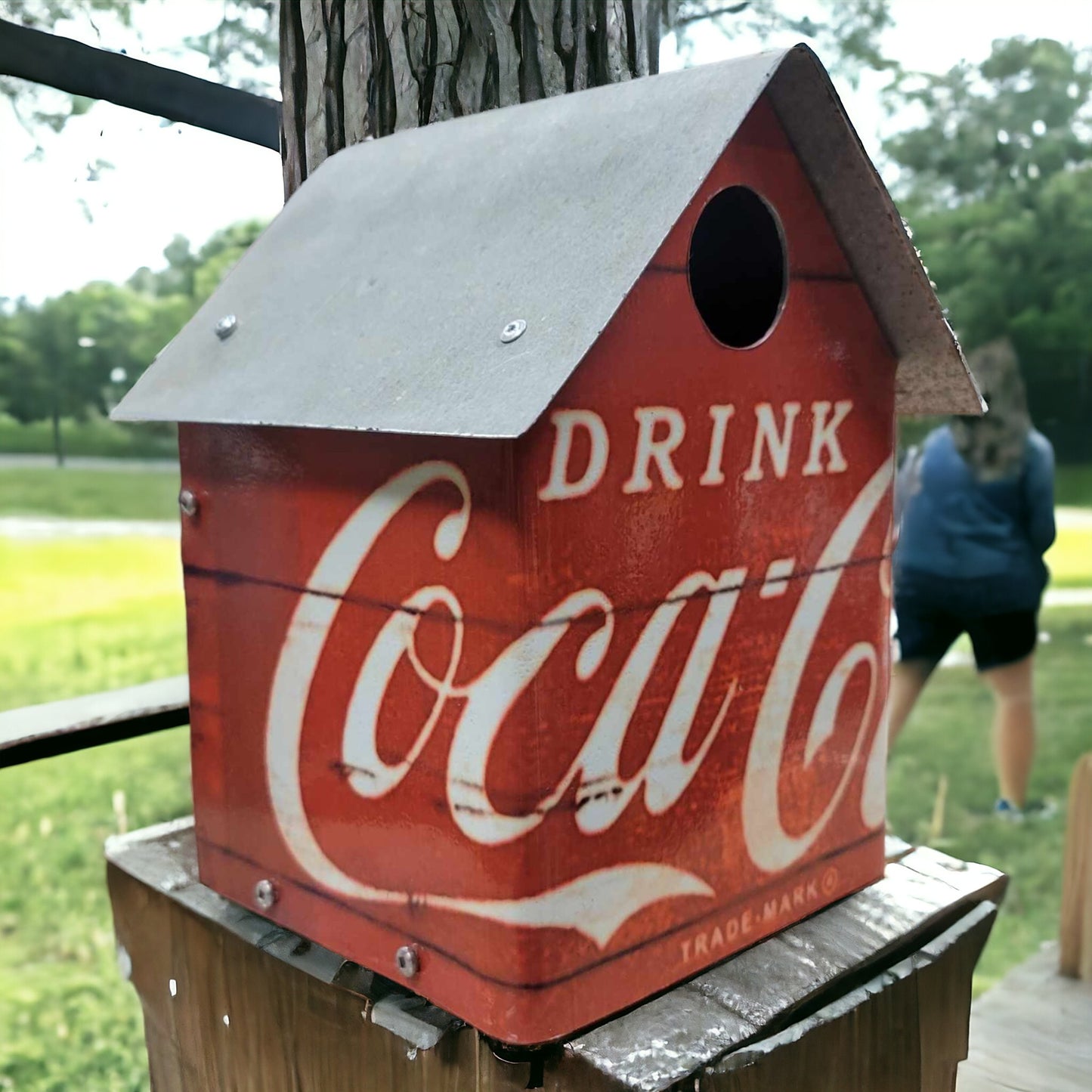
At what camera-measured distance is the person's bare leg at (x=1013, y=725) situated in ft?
13.3

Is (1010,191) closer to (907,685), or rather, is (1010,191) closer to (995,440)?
(995,440)

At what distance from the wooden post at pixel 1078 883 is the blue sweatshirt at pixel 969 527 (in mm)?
1416

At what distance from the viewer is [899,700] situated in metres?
3.78

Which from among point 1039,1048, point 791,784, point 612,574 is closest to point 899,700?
point 1039,1048

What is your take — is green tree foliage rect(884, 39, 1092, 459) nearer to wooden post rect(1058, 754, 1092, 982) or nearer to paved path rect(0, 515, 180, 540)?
wooden post rect(1058, 754, 1092, 982)

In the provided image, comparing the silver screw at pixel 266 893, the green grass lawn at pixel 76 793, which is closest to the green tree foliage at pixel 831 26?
the silver screw at pixel 266 893

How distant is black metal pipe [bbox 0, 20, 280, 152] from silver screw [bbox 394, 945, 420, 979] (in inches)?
42.0

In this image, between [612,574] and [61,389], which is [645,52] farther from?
[61,389]

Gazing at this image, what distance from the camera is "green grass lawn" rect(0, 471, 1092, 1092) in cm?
312

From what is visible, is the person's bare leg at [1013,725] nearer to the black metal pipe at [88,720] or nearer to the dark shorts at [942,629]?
the dark shorts at [942,629]

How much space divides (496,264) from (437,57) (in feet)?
1.74

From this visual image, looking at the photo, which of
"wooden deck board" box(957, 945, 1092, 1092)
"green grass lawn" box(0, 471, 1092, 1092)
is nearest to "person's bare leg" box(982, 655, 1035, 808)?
"green grass lawn" box(0, 471, 1092, 1092)

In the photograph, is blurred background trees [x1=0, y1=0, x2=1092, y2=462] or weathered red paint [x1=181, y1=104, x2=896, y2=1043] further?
blurred background trees [x1=0, y1=0, x2=1092, y2=462]

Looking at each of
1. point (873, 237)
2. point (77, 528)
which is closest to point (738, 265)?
point (873, 237)
